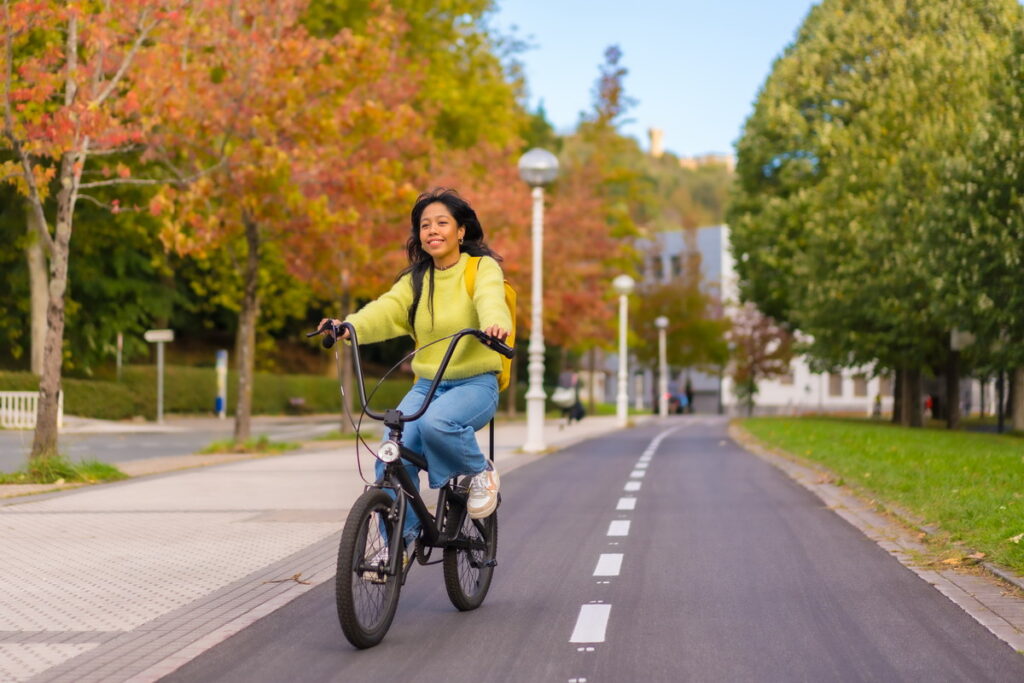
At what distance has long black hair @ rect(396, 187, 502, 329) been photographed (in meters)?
6.46

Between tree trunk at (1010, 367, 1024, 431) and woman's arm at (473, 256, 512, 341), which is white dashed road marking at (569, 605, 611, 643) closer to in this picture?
woman's arm at (473, 256, 512, 341)

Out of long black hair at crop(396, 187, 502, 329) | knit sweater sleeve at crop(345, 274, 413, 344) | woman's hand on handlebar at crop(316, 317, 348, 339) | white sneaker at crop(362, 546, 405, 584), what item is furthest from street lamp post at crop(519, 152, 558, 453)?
white sneaker at crop(362, 546, 405, 584)

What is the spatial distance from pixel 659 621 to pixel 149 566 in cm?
345

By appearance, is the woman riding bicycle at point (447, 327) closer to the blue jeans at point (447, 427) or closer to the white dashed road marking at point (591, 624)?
the blue jeans at point (447, 427)

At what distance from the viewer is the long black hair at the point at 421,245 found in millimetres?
6461

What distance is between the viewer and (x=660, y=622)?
253 inches

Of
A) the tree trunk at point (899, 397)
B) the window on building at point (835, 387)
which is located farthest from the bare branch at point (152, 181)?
the window on building at point (835, 387)

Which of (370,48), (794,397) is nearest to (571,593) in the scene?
(370,48)

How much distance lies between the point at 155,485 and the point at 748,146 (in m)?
28.1

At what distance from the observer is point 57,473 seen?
14.5m

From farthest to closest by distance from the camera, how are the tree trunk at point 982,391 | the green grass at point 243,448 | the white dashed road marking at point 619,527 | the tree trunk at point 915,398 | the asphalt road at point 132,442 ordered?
the tree trunk at point 915,398
the tree trunk at point 982,391
the green grass at point 243,448
the asphalt road at point 132,442
the white dashed road marking at point 619,527

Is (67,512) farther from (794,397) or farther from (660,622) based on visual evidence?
(794,397)

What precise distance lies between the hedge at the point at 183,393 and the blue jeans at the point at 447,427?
27152 millimetres

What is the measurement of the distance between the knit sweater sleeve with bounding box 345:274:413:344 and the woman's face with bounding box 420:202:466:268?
20 cm
